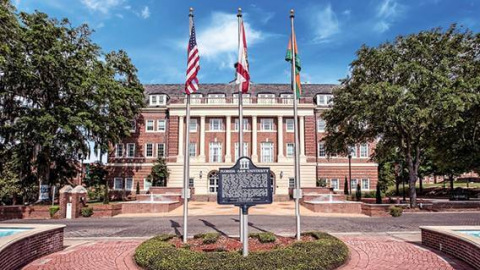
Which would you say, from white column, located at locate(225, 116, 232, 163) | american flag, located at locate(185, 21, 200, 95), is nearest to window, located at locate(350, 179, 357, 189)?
white column, located at locate(225, 116, 232, 163)

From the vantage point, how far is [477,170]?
29891mm

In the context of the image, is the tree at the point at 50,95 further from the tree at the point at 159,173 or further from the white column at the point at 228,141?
the white column at the point at 228,141

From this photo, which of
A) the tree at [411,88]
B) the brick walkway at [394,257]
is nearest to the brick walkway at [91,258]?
the brick walkway at [394,257]

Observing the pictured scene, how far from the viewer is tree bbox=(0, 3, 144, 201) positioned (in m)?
25.7

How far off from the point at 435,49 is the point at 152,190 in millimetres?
31357

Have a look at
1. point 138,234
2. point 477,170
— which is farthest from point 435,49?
point 138,234

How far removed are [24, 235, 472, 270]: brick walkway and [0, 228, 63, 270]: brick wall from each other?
23cm

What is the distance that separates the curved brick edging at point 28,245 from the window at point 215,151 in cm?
3419

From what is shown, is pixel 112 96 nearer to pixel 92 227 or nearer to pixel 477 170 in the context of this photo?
pixel 92 227

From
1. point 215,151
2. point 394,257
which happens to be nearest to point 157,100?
point 215,151

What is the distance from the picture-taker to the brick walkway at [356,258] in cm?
876

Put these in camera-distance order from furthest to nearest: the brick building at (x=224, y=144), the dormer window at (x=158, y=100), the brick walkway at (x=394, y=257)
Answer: the dormer window at (x=158, y=100) → the brick building at (x=224, y=144) → the brick walkway at (x=394, y=257)

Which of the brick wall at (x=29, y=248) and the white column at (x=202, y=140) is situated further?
the white column at (x=202, y=140)

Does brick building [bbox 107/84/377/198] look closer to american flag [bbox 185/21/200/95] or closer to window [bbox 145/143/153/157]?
window [bbox 145/143/153/157]
